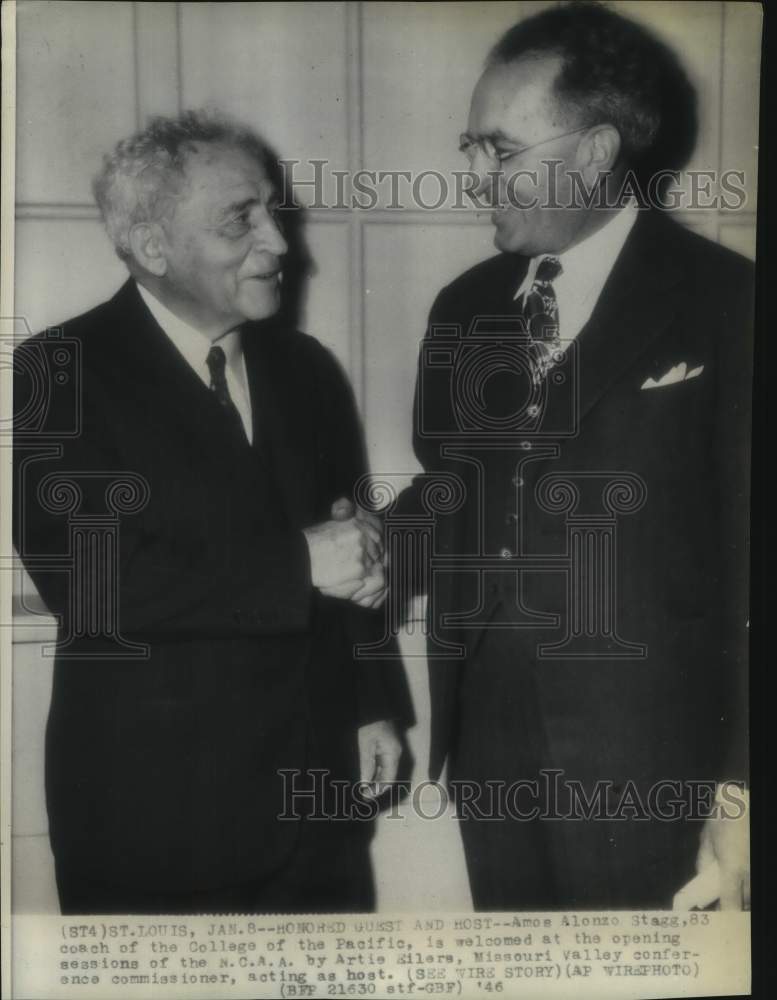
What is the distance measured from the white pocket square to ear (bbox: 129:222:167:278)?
104cm

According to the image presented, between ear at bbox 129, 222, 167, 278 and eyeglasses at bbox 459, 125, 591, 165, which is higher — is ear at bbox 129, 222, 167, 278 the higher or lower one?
the lower one

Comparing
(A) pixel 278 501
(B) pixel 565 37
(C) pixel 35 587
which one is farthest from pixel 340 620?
(B) pixel 565 37

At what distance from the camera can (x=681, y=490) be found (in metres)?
2.70

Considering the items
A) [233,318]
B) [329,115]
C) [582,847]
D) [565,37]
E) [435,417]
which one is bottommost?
[582,847]

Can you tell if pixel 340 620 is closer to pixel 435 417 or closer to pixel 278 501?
pixel 278 501

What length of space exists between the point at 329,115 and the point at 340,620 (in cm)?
106

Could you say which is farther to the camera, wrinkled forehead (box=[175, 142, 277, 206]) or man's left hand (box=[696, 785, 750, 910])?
man's left hand (box=[696, 785, 750, 910])

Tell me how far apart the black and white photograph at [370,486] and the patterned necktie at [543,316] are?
0.4 inches

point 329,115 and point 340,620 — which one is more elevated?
point 329,115

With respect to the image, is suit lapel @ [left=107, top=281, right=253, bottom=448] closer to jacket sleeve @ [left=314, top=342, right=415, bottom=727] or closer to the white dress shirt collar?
jacket sleeve @ [left=314, top=342, right=415, bottom=727]

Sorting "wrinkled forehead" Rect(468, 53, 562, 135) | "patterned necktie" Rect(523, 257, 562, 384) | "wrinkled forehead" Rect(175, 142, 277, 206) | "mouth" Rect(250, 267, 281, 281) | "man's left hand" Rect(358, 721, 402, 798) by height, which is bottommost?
"man's left hand" Rect(358, 721, 402, 798)

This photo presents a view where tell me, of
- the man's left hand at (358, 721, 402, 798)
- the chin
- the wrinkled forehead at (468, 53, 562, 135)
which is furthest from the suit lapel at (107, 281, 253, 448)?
the wrinkled forehead at (468, 53, 562, 135)

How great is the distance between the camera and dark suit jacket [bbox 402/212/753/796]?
8.77 ft

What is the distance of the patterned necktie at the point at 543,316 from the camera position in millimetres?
2682
